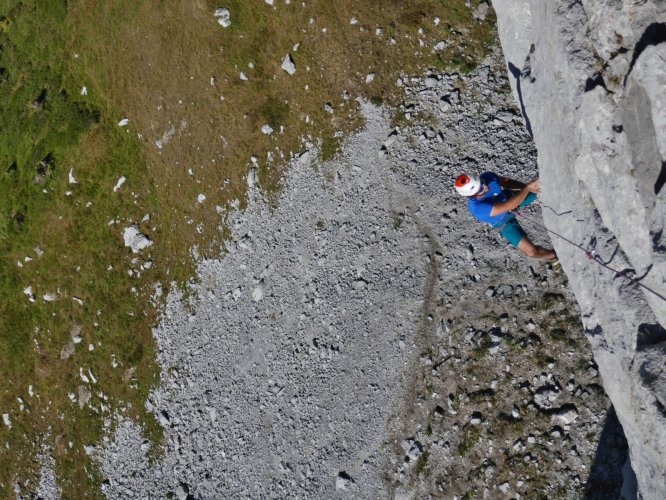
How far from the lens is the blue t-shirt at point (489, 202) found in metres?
15.4

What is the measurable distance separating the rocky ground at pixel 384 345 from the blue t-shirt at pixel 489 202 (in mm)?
1746

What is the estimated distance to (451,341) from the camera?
57.9 ft

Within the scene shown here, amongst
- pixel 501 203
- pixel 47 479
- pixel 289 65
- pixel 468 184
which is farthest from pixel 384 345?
pixel 47 479

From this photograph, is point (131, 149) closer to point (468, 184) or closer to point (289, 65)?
→ point (289, 65)

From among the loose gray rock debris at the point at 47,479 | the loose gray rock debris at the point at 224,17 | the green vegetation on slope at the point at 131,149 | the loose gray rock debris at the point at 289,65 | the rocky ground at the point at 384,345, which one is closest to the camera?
the rocky ground at the point at 384,345

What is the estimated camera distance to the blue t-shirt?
15422mm

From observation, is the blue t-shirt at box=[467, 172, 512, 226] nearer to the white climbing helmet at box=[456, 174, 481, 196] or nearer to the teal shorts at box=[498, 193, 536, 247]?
the teal shorts at box=[498, 193, 536, 247]

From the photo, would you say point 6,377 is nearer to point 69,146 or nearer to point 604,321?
point 69,146

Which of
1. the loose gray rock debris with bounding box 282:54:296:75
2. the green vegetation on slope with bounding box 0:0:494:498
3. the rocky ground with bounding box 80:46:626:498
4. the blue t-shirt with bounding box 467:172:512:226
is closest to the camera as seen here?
the blue t-shirt with bounding box 467:172:512:226

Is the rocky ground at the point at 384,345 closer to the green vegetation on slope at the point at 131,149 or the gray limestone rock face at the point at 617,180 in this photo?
the green vegetation on slope at the point at 131,149

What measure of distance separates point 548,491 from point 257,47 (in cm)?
1778

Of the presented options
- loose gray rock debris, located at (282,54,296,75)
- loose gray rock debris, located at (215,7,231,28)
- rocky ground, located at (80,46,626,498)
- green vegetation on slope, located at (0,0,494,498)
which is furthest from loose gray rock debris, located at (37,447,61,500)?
loose gray rock debris, located at (215,7,231,28)

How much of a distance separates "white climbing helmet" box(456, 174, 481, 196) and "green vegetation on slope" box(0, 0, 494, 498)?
602 cm

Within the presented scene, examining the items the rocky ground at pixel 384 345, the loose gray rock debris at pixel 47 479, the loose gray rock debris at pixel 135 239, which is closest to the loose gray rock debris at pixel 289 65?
the rocky ground at pixel 384 345
